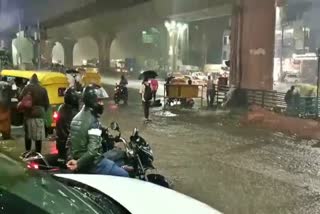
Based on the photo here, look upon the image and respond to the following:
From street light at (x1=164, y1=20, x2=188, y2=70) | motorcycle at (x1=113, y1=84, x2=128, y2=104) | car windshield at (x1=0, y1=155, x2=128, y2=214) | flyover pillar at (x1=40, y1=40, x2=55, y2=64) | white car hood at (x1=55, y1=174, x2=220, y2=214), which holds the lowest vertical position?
motorcycle at (x1=113, y1=84, x2=128, y2=104)

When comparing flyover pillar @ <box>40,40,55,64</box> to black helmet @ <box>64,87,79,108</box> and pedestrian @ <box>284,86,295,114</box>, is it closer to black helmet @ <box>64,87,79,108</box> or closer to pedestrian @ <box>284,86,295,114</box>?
pedestrian @ <box>284,86,295,114</box>

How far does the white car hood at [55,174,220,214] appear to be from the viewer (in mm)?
2734

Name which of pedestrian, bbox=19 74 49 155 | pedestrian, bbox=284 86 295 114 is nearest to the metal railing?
pedestrian, bbox=284 86 295 114

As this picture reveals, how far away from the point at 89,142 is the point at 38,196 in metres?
2.44

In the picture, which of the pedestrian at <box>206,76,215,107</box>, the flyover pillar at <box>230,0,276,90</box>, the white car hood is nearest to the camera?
the white car hood

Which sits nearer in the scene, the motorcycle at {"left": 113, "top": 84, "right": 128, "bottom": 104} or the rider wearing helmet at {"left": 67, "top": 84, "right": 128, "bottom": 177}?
the rider wearing helmet at {"left": 67, "top": 84, "right": 128, "bottom": 177}

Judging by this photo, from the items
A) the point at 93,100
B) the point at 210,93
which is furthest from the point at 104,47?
the point at 93,100

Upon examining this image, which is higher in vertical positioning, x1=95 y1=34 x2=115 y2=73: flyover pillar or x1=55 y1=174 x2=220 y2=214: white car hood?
x1=95 y1=34 x2=115 y2=73: flyover pillar

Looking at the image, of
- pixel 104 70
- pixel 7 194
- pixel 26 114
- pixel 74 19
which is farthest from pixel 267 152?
pixel 104 70

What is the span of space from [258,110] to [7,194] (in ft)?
54.6

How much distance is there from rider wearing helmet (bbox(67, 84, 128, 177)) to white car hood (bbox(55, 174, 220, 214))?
3.83ft

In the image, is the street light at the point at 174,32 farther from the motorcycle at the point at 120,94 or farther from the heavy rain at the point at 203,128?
the motorcycle at the point at 120,94

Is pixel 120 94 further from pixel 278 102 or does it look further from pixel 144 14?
pixel 144 14

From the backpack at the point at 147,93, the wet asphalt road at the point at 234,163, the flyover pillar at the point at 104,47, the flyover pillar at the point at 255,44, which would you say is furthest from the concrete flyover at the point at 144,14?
the wet asphalt road at the point at 234,163
